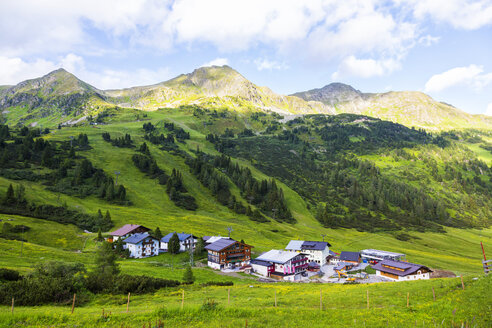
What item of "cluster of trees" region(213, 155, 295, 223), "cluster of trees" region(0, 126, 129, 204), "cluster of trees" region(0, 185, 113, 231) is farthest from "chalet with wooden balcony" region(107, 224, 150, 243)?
"cluster of trees" region(213, 155, 295, 223)

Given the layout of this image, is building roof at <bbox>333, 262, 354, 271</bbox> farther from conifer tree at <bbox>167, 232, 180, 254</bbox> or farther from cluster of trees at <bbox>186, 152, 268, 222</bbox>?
cluster of trees at <bbox>186, 152, 268, 222</bbox>

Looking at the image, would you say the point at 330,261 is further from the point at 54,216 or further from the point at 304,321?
the point at 54,216

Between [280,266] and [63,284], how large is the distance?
2270 inches

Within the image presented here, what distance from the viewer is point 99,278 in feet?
118

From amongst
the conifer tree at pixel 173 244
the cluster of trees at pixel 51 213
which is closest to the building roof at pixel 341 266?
the conifer tree at pixel 173 244

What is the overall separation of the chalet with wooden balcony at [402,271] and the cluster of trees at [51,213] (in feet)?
329

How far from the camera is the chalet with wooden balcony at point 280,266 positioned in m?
74.4

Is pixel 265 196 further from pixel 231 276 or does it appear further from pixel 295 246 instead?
pixel 231 276

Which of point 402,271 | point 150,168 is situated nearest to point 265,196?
point 150,168

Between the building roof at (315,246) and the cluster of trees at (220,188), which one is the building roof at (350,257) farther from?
the cluster of trees at (220,188)

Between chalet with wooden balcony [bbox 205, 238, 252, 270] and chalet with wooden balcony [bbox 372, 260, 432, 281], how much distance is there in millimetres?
43700

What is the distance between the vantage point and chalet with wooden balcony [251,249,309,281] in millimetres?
74375

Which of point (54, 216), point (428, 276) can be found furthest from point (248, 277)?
point (54, 216)

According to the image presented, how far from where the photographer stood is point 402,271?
235 feet
